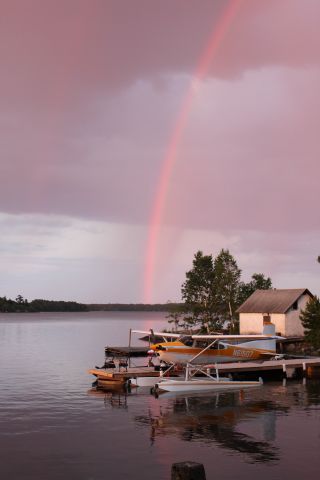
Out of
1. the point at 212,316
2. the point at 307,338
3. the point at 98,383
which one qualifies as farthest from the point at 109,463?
the point at 212,316

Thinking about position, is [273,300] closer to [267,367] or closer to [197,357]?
[267,367]

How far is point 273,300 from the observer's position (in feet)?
257

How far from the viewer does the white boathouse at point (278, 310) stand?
75.1 meters

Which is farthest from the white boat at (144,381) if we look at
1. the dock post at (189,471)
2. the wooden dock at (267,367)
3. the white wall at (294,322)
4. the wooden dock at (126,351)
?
the white wall at (294,322)

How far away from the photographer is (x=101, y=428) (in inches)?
1177

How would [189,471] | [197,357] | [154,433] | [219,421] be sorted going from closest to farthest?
[189,471], [154,433], [219,421], [197,357]

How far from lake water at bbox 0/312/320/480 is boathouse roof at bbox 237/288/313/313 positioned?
→ 29480mm

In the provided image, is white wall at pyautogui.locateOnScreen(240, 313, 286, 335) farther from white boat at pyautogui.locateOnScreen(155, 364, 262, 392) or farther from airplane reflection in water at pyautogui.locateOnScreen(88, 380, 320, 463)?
white boat at pyautogui.locateOnScreen(155, 364, 262, 392)

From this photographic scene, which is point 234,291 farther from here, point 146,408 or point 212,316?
point 146,408

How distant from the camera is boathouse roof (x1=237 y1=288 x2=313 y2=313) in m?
75.8

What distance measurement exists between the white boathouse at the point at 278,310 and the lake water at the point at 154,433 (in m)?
28.6

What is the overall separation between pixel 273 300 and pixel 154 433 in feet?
172

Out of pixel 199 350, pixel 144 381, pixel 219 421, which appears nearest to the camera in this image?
pixel 219 421

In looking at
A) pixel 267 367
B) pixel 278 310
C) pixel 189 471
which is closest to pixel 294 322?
pixel 278 310
